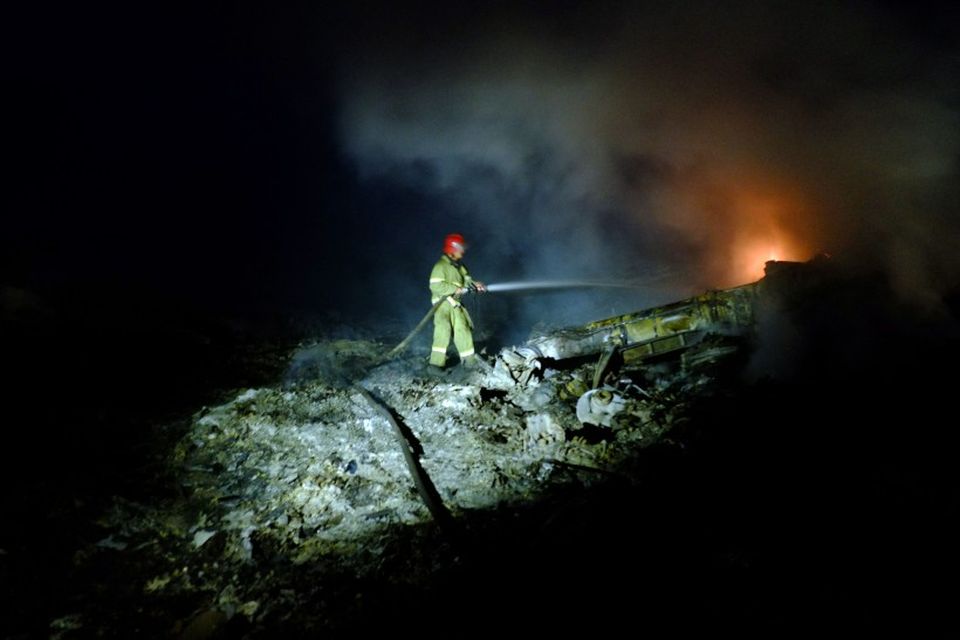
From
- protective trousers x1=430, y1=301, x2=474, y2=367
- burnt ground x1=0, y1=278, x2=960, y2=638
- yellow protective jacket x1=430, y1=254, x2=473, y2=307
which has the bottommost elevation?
burnt ground x1=0, y1=278, x2=960, y2=638

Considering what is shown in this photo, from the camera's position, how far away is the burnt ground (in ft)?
6.34

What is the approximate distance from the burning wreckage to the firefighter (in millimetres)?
419

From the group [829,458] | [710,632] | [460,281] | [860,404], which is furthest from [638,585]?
[460,281]

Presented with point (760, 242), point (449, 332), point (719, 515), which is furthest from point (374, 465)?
point (760, 242)

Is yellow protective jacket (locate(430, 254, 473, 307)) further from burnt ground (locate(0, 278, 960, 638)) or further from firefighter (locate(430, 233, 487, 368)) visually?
burnt ground (locate(0, 278, 960, 638))

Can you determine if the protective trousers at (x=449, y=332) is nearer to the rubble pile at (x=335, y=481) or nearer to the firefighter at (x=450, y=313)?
the firefighter at (x=450, y=313)

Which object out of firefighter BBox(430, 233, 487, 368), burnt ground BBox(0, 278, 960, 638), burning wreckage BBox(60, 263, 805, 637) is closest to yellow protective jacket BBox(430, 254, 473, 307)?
firefighter BBox(430, 233, 487, 368)

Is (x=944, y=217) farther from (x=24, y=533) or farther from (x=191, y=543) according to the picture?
(x=24, y=533)

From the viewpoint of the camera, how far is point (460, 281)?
19.6 feet

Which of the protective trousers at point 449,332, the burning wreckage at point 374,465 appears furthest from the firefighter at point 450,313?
the burning wreckage at point 374,465

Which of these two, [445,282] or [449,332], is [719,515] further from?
[445,282]

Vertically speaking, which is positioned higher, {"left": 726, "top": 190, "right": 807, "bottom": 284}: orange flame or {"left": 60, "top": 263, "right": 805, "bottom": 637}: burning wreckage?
{"left": 726, "top": 190, "right": 807, "bottom": 284}: orange flame

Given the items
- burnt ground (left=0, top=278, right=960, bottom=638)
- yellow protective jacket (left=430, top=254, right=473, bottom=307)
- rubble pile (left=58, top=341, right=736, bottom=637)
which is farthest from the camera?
yellow protective jacket (left=430, top=254, right=473, bottom=307)

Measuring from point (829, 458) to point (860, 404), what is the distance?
916 millimetres
